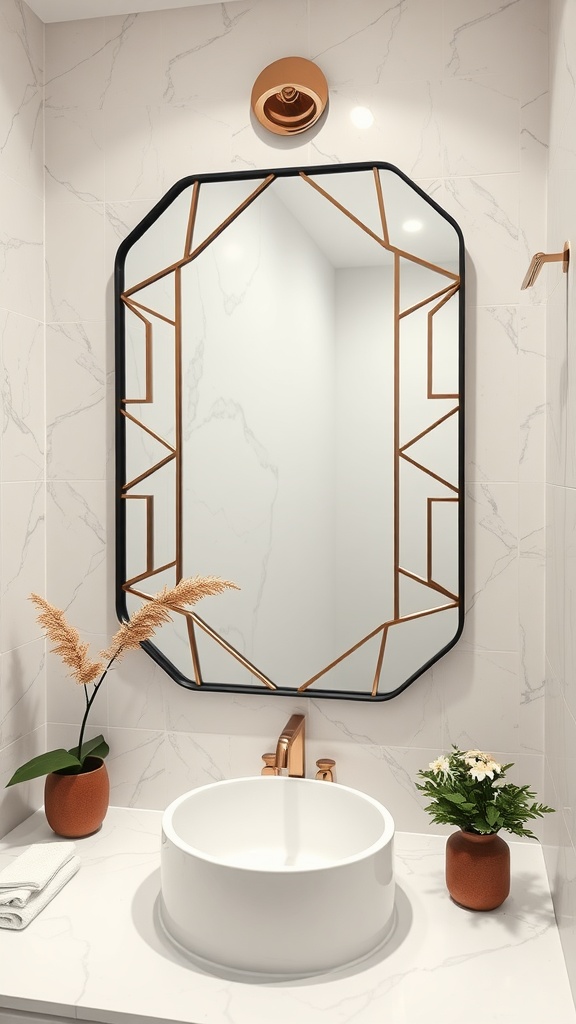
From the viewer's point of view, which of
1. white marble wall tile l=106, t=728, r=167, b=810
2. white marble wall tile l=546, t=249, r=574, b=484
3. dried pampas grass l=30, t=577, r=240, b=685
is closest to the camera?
white marble wall tile l=546, t=249, r=574, b=484

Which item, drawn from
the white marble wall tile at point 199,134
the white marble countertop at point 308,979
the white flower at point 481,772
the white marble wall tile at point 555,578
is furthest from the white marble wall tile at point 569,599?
the white marble wall tile at point 199,134

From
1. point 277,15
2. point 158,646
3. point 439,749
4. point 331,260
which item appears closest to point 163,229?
point 331,260

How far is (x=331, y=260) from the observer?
1.52 metres

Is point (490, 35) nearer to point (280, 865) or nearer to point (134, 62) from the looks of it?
point (134, 62)

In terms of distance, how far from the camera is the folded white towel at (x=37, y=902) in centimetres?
123

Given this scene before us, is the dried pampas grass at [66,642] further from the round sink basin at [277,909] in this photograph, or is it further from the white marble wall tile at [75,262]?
the white marble wall tile at [75,262]

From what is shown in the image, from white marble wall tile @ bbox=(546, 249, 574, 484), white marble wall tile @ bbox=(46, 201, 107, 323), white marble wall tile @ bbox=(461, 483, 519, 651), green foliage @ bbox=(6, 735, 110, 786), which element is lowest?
green foliage @ bbox=(6, 735, 110, 786)

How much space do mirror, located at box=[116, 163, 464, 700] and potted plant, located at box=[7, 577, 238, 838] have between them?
0.14m

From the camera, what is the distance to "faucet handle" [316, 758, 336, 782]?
1527 millimetres

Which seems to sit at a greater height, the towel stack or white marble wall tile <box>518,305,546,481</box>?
white marble wall tile <box>518,305,546,481</box>

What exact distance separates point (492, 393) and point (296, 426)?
0.39 m

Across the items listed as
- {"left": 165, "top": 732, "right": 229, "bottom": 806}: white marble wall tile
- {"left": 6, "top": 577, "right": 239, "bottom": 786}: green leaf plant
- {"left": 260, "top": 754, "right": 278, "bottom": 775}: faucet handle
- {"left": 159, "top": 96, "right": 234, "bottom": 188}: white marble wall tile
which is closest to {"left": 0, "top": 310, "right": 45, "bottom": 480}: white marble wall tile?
{"left": 6, "top": 577, "right": 239, "bottom": 786}: green leaf plant

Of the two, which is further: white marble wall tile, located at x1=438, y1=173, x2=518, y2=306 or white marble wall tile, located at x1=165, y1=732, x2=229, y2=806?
white marble wall tile, located at x1=165, y1=732, x2=229, y2=806

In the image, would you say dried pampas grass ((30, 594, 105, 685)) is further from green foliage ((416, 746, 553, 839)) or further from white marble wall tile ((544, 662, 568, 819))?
white marble wall tile ((544, 662, 568, 819))
